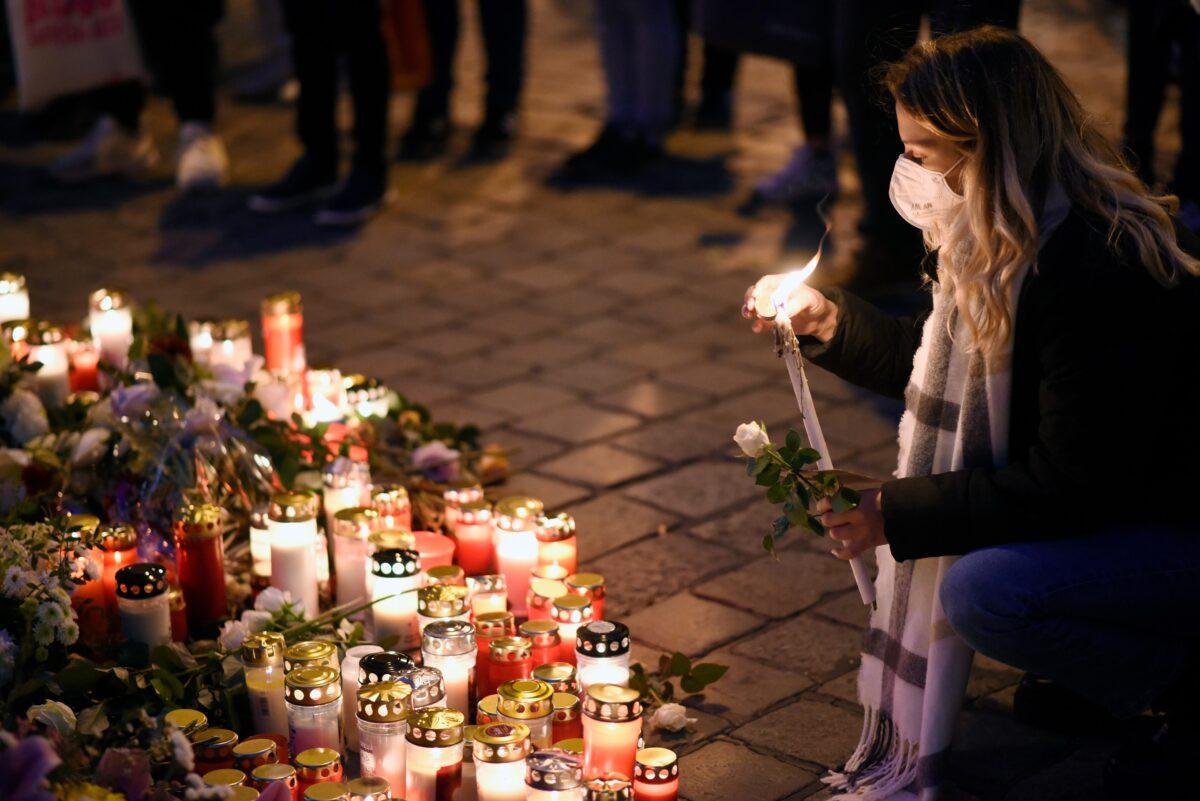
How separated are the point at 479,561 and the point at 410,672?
29.3 inches

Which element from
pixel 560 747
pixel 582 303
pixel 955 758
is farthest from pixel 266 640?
pixel 582 303

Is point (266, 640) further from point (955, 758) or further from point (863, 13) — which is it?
point (863, 13)

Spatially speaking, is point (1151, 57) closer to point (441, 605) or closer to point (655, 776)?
point (441, 605)

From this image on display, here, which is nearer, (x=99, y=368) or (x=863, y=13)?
(x=99, y=368)

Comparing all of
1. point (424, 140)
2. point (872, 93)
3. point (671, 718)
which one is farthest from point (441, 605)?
point (424, 140)

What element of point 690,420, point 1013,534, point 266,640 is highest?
point 1013,534

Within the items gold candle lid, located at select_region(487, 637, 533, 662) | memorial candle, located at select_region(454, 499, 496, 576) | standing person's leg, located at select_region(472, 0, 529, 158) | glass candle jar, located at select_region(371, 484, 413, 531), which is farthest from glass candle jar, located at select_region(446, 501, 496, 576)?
standing person's leg, located at select_region(472, 0, 529, 158)

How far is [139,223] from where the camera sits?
606cm

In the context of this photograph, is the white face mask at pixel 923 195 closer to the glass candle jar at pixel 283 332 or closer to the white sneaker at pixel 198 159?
the glass candle jar at pixel 283 332

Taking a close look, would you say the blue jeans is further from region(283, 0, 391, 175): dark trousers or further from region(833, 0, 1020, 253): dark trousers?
region(283, 0, 391, 175): dark trousers

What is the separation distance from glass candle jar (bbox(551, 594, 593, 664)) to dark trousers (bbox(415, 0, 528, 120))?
422 centimetres

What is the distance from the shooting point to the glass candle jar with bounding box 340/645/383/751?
8.80ft

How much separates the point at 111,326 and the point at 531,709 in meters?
1.76

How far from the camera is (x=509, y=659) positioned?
107 inches
